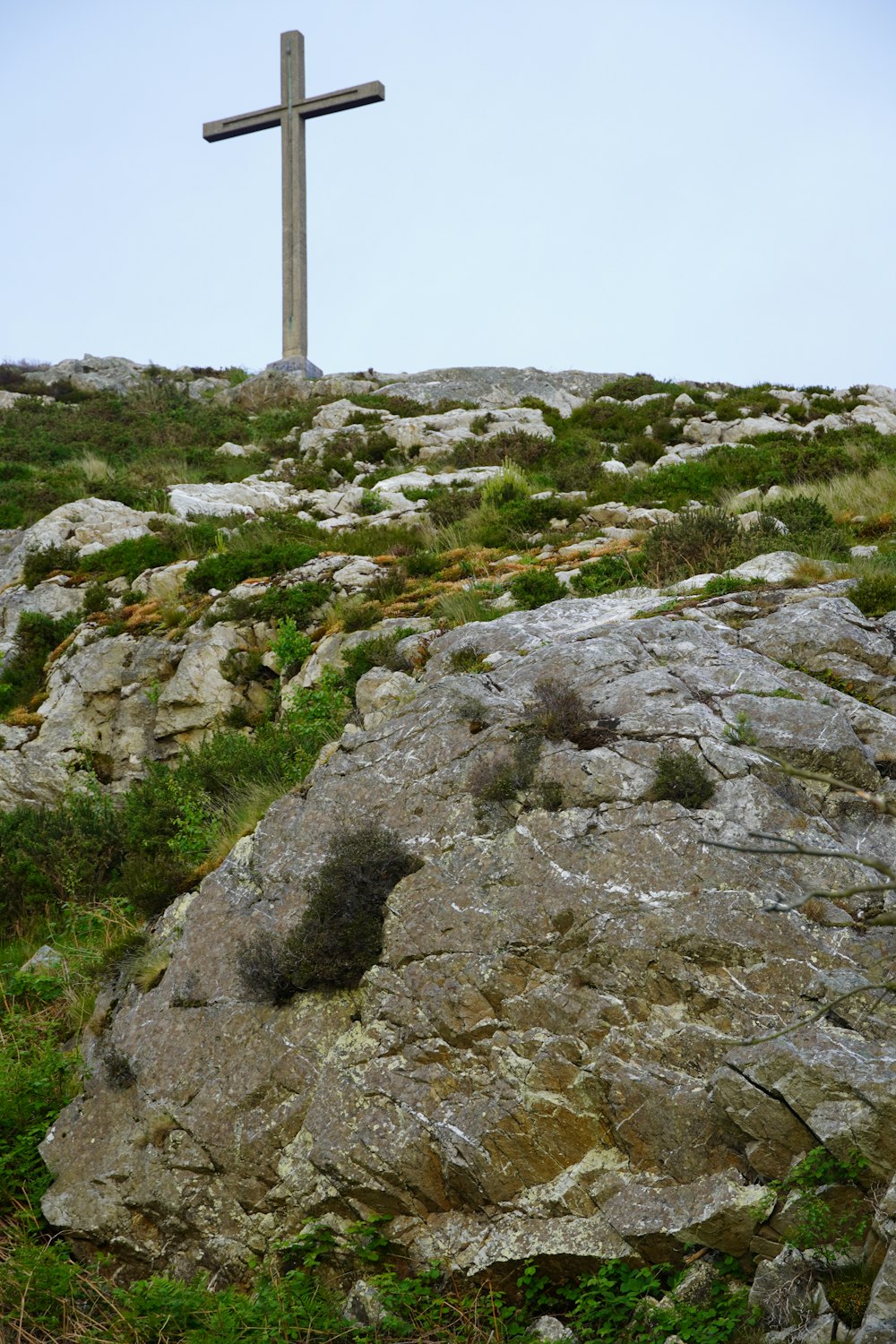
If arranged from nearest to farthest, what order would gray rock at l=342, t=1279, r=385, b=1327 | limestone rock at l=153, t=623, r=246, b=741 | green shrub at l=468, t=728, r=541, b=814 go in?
gray rock at l=342, t=1279, r=385, b=1327
green shrub at l=468, t=728, r=541, b=814
limestone rock at l=153, t=623, r=246, b=741

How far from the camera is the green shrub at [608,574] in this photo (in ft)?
34.8

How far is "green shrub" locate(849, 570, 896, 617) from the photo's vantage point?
340 inches

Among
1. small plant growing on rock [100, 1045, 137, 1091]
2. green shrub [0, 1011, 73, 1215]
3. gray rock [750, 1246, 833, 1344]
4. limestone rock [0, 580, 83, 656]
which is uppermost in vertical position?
limestone rock [0, 580, 83, 656]

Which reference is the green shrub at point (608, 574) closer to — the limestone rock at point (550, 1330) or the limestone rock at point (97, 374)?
the limestone rock at point (550, 1330)

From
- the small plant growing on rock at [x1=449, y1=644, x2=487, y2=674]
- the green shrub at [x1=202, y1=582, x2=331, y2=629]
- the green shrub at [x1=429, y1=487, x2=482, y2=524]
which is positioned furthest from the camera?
the green shrub at [x1=429, y1=487, x2=482, y2=524]

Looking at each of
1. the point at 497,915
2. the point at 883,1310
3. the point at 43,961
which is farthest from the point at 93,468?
the point at 883,1310

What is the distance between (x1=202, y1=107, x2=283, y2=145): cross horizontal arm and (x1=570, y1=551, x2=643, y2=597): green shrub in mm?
20802

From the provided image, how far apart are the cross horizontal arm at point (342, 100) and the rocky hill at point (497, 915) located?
18.4 m

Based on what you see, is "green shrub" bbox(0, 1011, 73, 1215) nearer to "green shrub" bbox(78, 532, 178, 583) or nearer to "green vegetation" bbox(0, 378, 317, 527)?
"green shrub" bbox(78, 532, 178, 583)

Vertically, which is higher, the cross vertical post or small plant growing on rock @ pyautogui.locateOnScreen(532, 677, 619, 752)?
the cross vertical post

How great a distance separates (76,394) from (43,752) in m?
20.8

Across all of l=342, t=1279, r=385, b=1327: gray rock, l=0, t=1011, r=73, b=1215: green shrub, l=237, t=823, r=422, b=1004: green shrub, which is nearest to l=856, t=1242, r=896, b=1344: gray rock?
l=342, t=1279, r=385, b=1327: gray rock

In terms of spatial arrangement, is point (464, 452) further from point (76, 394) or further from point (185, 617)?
point (76, 394)

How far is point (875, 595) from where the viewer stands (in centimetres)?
873
